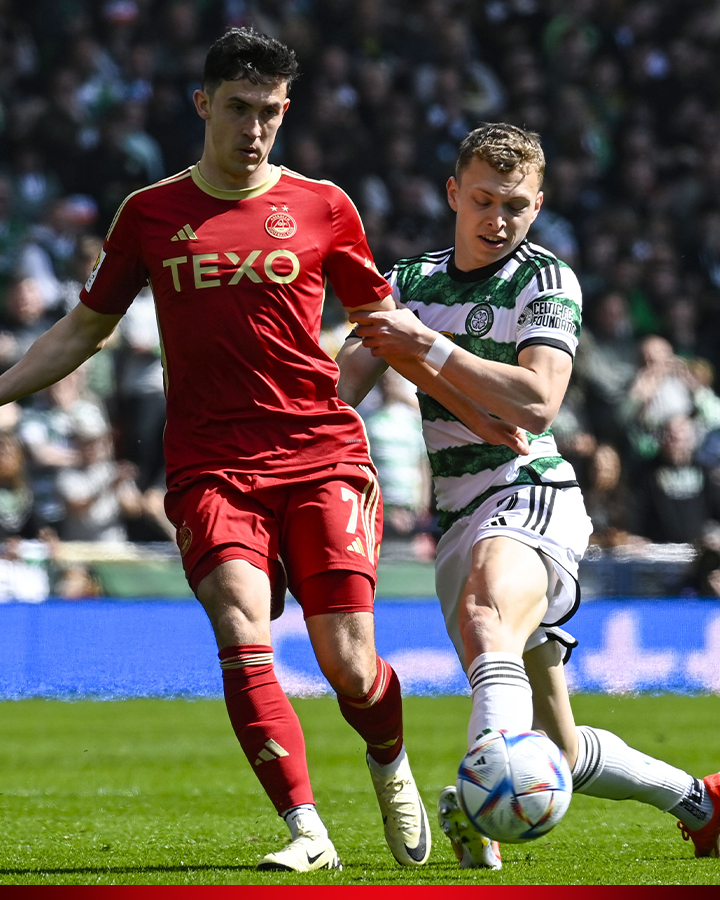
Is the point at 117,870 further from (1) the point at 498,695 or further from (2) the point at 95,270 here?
(2) the point at 95,270

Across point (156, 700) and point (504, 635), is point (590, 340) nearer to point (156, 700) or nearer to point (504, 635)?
point (156, 700)

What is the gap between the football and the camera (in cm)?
389

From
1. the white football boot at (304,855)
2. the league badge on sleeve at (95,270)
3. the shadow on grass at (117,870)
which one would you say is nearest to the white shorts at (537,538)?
the white football boot at (304,855)

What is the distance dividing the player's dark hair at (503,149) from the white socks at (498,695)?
1.63 m

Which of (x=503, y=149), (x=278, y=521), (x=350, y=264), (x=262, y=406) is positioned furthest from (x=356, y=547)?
(x=503, y=149)

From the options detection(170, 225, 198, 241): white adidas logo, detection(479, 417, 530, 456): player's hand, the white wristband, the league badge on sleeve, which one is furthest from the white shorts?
the league badge on sleeve

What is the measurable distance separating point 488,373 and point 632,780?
4.95 ft

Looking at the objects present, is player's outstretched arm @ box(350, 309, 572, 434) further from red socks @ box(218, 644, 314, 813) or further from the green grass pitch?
the green grass pitch

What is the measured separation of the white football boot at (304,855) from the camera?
4.25m

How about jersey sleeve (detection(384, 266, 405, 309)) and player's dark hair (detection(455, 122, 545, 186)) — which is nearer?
player's dark hair (detection(455, 122, 545, 186))

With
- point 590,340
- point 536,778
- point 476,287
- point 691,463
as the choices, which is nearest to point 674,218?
point 590,340

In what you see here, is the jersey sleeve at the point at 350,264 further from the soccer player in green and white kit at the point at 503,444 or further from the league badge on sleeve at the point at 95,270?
the league badge on sleeve at the point at 95,270

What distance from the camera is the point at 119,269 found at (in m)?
4.86

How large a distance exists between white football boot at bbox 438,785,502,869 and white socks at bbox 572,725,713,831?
1.29 ft
